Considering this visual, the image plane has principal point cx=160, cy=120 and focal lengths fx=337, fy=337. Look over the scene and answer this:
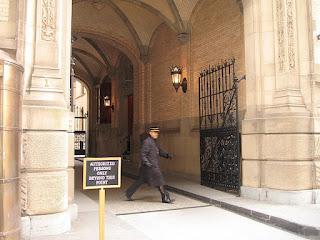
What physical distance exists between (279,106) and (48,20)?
202 inches

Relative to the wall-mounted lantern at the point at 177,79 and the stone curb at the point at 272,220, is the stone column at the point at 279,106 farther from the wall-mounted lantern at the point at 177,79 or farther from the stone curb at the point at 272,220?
the wall-mounted lantern at the point at 177,79

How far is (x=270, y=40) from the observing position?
7.95 m

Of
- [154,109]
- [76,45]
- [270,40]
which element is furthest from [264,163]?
[76,45]

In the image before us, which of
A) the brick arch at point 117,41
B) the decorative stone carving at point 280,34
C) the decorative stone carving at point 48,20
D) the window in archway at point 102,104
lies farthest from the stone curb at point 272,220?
the window in archway at point 102,104

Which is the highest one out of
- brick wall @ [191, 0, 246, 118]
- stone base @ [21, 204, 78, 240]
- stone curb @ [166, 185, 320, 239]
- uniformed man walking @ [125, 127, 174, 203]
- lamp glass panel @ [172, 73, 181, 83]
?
brick wall @ [191, 0, 246, 118]

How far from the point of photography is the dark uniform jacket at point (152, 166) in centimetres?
800

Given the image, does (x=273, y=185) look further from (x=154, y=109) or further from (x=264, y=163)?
(x=154, y=109)

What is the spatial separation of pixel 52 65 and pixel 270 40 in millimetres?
5082

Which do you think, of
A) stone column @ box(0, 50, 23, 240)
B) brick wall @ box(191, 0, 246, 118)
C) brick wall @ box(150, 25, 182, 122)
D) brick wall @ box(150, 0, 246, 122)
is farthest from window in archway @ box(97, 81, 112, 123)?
stone column @ box(0, 50, 23, 240)

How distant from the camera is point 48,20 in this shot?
222 inches

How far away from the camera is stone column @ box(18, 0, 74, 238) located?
16.9 feet

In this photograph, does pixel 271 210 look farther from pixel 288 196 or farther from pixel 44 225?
pixel 44 225

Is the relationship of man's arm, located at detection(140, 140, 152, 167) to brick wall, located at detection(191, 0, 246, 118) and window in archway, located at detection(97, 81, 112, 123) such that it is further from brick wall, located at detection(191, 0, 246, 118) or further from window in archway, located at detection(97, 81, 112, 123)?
window in archway, located at detection(97, 81, 112, 123)

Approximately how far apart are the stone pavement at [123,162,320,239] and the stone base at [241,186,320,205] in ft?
0.49
